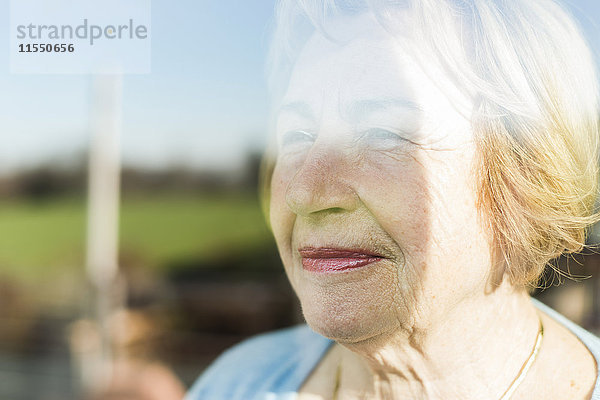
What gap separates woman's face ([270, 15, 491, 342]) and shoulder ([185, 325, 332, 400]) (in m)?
0.33

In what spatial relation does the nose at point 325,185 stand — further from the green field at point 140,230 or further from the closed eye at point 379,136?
the green field at point 140,230

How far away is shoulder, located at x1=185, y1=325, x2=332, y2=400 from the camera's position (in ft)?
4.05

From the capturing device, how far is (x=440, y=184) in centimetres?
86

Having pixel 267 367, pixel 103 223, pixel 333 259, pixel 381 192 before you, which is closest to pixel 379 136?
pixel 381 192

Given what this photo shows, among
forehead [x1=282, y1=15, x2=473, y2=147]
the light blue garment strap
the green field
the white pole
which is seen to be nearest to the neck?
the light blue garment strap

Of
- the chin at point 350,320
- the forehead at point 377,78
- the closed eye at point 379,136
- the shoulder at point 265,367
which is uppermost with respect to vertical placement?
the forehead at point 377,78

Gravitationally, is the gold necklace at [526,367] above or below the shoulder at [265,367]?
above

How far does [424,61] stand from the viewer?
877mm

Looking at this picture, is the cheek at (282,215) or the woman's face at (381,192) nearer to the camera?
the woman's face at (381,192)

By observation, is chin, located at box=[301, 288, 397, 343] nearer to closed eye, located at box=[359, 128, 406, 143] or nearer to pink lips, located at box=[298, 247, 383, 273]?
pink lips, located at box=[298, 247, 383, 273]

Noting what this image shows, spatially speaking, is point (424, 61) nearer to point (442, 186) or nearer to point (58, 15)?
point (442, 186)

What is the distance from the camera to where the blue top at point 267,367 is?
1222 millimetres

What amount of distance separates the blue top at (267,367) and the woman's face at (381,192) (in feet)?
1.06

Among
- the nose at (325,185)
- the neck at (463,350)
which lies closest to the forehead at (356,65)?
the nose at (325,185)
